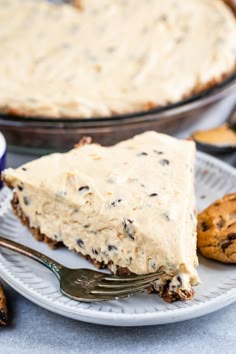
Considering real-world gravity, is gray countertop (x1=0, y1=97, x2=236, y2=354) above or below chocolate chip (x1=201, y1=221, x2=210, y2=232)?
below

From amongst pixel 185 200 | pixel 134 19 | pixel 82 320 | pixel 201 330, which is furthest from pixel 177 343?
pixel 134 19

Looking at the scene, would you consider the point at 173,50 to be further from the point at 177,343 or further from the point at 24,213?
the point at 177,343

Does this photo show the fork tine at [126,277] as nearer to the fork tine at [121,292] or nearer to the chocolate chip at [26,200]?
the fork tine at [121,292]

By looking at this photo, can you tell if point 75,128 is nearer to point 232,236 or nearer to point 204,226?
point 204,226

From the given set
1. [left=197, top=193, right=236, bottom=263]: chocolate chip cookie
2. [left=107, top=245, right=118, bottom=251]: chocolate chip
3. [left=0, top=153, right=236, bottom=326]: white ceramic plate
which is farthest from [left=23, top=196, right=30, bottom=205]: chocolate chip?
[left=197, top=193, right=236, bottom=263]: chocolate chip cookie

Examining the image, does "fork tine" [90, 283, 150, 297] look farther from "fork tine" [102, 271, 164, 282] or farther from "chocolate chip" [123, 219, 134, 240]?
"chocolate chip" [123, 219, 134, 240]

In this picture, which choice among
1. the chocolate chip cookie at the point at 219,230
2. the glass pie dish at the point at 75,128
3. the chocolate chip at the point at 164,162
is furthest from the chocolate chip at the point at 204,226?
the glass pie dish at the point at 75,128
